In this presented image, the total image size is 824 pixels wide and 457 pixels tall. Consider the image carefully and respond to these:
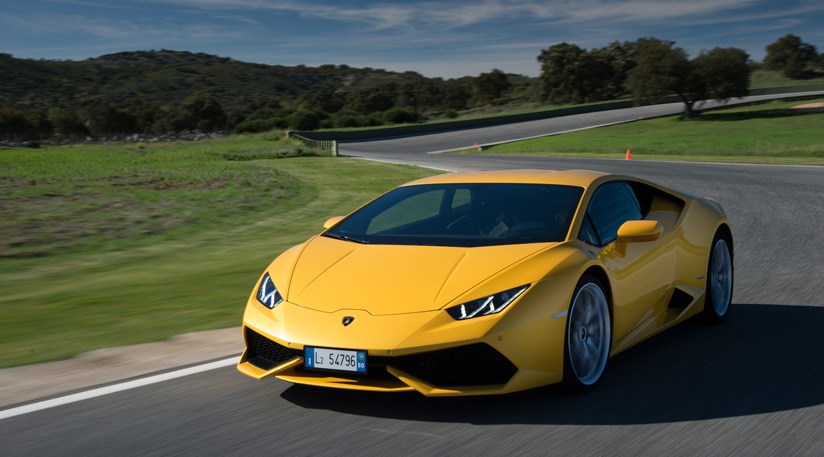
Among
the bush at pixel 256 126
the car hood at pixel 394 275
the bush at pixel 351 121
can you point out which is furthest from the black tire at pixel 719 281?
the bush at pixel 351 121

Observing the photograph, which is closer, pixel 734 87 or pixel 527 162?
pixel 527 162

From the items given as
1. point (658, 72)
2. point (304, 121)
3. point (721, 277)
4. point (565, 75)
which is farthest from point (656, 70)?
point (721, 277)

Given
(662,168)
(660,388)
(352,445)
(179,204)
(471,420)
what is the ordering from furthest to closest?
(662,168) < (179,204) < (660,388) < (471,420) < (352,445)

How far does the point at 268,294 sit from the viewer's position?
17.3ft

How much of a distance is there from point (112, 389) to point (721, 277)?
451cm

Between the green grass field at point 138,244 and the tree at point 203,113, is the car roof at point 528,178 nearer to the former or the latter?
the green grass field at point 138,244

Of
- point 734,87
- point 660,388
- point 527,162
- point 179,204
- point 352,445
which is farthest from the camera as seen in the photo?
point 734,87

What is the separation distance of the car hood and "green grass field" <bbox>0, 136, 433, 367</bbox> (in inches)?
81.8

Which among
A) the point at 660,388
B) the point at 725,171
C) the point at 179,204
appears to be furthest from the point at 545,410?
the point at 725,171

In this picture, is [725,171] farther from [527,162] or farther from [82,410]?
[82,410]

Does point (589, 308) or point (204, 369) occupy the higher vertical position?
point (589, 308)

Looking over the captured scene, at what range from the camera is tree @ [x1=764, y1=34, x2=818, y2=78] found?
122 metres

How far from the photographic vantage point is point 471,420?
15.4 feet

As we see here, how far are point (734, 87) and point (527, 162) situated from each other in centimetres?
4292
